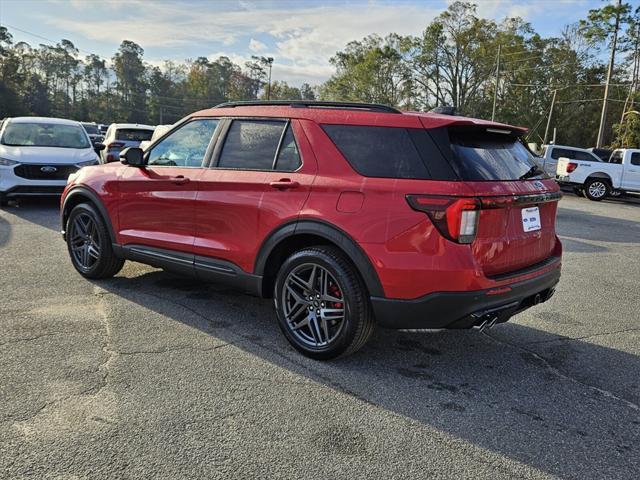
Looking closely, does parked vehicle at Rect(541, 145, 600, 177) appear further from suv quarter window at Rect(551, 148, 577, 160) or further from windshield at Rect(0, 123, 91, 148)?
windshield at Rect(0, 123, 91, 148)

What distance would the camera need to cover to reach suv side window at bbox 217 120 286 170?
4.01 meters

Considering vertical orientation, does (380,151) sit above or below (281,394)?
above

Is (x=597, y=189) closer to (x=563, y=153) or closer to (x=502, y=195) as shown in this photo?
(x=563, y=153)

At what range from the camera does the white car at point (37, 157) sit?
31.4ft

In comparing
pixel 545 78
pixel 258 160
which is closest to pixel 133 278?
pixel 258 160

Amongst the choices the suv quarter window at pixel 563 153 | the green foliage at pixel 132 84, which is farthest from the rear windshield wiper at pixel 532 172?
the green foliage at pixel 132 84

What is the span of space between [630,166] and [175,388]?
19172 mm

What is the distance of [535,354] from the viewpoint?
159 inches

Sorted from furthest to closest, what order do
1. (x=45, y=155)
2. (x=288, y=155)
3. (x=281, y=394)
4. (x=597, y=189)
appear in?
(x=597, y=189), (x=45, y=155), (x=288, y=155), (x=281, y=394)

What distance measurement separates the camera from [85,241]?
5465 mm

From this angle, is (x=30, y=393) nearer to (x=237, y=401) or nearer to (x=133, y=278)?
(x=237, y=401)

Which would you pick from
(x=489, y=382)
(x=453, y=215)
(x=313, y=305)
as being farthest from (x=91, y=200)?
(x=489, y=382)

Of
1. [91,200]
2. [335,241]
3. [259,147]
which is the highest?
[259,147]

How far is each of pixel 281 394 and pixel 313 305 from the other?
0.71 meters
